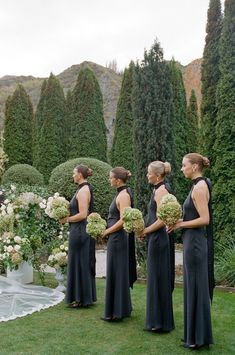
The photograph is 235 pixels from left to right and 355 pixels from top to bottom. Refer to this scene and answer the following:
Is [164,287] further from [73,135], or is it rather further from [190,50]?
[190,50]

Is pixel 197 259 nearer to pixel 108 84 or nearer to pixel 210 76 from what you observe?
pixel 210 76

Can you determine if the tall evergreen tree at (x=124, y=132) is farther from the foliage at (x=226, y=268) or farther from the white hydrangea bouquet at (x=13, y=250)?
the white hydrangea bouquet at (x=13, y=250)

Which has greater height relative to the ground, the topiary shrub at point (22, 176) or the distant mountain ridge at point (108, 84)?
the distant mountain ridge at point (108, 84)

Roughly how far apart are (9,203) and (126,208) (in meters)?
3.67

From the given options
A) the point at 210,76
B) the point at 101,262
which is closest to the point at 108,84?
the point at 210,76

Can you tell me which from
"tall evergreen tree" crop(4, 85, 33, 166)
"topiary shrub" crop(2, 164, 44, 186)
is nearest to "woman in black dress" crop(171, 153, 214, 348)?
"topiary shrub" crop(2, 164, 44, 186)

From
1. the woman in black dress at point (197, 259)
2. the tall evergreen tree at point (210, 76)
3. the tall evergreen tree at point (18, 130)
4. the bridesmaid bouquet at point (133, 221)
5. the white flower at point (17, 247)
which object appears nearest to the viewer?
the woman in black dress at point (197, 259)

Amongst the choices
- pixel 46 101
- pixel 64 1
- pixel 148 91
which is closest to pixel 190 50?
pixel 46 101

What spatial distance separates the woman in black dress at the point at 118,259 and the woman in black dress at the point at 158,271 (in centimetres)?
56

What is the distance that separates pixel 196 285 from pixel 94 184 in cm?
877

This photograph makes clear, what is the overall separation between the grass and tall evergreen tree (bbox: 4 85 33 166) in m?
14.8

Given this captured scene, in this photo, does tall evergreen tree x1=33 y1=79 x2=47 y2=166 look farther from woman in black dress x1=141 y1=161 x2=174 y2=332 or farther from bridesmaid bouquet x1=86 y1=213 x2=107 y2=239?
woman in black dress x1=141 y1=161 x2=174 y2=332

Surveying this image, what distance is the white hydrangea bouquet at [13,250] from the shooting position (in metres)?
7.90

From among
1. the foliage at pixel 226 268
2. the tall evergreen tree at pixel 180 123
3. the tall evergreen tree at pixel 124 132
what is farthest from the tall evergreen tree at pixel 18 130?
the foliage at pixel 226 268
